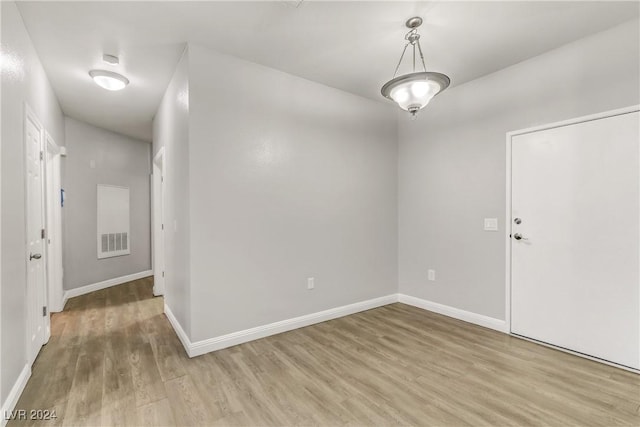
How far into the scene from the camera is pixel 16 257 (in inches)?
81.0

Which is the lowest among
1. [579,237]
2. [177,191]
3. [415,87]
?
[579,237]

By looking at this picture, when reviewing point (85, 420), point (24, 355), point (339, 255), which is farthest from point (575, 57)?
point (24, 355)

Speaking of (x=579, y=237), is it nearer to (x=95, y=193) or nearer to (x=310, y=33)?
(x=310, y=33)

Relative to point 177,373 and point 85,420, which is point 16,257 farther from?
point 177,373

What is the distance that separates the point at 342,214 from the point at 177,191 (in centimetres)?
183

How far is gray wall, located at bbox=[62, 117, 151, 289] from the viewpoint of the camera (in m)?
4.60

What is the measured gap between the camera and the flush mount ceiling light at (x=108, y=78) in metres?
3.00

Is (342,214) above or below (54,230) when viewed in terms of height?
above

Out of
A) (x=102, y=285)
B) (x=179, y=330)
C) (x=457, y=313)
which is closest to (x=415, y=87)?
(x=457, y=313)

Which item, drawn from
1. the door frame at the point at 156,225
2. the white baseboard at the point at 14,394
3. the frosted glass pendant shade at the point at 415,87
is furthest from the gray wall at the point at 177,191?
the frosted glass pendant shade at the point at 415,87

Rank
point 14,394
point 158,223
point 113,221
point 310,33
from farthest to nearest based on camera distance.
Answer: point 113,221
point 158,223
point 310,33
point 14,394

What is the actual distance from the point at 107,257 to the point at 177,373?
3799 mm

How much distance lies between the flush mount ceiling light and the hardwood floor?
2.55 meters

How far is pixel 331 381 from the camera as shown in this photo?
2250 mm
